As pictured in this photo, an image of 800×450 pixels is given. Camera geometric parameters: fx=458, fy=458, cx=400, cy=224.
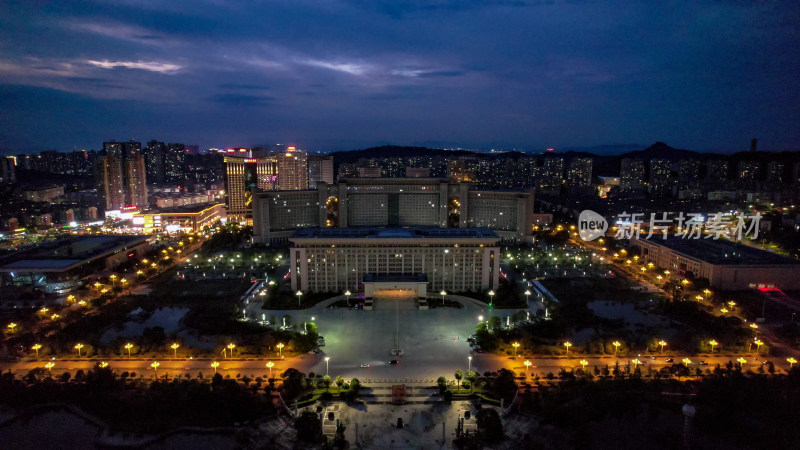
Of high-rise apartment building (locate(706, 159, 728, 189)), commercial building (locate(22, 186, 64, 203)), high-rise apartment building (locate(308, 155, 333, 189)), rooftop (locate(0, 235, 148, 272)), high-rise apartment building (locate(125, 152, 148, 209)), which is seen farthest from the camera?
high-rise apartment building (locate(706, 159, 728, 189))

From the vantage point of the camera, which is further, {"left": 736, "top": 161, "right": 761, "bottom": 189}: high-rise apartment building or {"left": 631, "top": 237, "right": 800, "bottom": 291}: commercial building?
{"left": 736, "top": 161, "right": 761, "bottom": 189}: high-rise apartment building

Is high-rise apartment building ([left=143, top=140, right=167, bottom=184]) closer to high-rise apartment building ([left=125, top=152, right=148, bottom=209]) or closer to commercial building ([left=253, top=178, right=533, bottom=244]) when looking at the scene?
high-rise apartment building ([left=125, top=152, right=148, bottom=209])

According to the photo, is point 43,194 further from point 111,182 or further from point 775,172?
point 775,172

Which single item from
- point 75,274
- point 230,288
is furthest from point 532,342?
point 75,274

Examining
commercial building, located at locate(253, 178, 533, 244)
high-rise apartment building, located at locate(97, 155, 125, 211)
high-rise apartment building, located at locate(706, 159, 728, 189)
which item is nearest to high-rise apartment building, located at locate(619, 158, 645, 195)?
high-rise apartment building, located at locate(706, 159, 728, 189)

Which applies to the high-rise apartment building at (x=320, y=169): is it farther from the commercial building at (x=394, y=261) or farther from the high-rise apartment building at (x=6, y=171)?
the commercial building at (x=394, y=261)

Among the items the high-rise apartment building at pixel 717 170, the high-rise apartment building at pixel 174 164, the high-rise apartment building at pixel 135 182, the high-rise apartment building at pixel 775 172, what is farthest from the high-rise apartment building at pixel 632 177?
the high-rise apartment building at pixel 174 164

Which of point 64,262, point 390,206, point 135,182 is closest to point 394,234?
point 390,206
